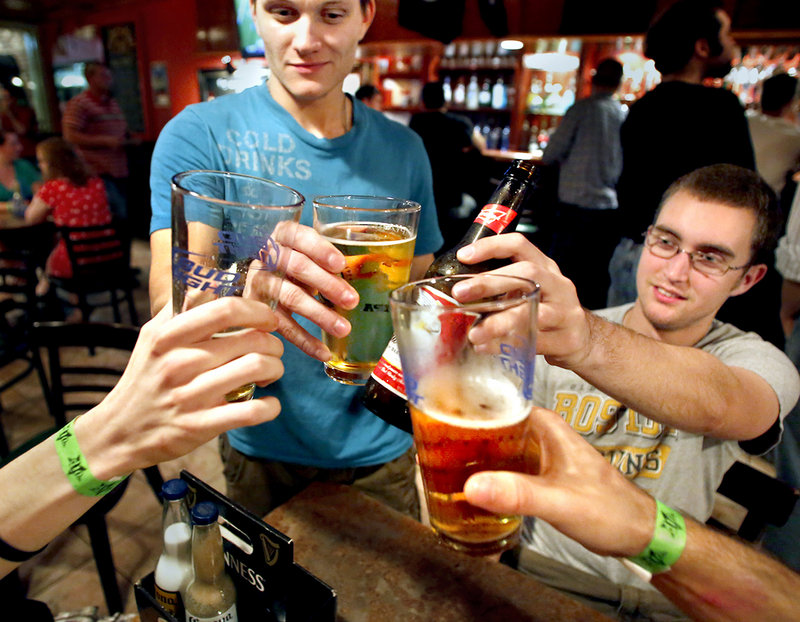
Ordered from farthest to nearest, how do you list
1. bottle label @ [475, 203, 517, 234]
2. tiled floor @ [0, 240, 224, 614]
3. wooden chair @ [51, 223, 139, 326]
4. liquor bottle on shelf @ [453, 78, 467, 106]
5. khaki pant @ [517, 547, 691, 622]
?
liquor bottle on shelf @ [453, 78, 467, 106] < wooden chair @ [51, 223, 139, 326] < tiled floor @ [0, 240, 224, 614] < khaki pant @ [517, 547, 691, 622] < bottle label @ [475, 203, 517, 234]

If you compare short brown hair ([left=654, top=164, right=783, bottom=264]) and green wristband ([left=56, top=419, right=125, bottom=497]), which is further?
short brown hair ([left=654, top=164, right=783, bottom=264])

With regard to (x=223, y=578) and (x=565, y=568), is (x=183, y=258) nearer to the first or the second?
(x=223, y=578)

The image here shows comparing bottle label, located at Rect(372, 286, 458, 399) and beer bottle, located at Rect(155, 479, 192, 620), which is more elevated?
bottle label, located at Rect(372, 286, 458, 399)

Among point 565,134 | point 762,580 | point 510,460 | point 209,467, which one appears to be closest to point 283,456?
point 510,460

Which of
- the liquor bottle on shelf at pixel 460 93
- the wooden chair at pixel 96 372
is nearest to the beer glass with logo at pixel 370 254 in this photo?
the wooden chair at pixel 96 372

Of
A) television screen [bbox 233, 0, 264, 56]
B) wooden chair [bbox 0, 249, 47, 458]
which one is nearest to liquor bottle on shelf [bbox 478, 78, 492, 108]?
television screen [bbox 233, 0, 264, 56]

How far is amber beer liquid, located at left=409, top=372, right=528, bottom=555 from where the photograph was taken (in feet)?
2.06

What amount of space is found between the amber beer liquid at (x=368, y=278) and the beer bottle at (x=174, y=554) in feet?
1.28

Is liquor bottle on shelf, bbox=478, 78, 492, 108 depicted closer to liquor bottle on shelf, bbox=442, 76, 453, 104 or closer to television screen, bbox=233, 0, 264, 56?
liquor bottle on shelf, bbox=442, 76, 453, 104

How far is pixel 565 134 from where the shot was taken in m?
3.97

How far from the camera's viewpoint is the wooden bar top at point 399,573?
937 mm

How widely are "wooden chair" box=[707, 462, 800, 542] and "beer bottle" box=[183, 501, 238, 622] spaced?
1.12 meters

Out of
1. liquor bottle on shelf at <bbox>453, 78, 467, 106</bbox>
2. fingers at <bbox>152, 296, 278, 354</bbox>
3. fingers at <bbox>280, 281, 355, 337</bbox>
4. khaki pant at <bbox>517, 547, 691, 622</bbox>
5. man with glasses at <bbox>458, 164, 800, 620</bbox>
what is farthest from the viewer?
liquor bottle on shelf at <bbox>453, 78, 467, 106</bbox>

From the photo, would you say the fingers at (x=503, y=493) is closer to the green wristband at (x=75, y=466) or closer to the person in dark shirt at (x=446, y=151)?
the green wristband at (x=75, y=466)
